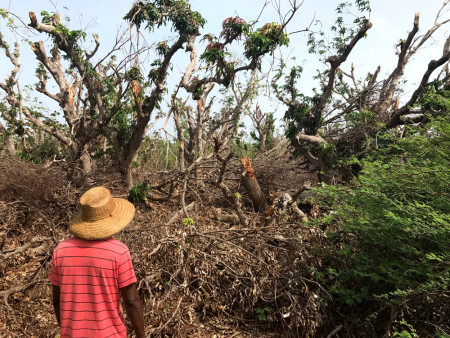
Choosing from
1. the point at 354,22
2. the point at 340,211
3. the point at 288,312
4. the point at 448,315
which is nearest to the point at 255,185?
the point at 340,211

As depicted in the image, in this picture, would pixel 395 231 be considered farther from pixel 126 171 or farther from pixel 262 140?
pixel 262 140

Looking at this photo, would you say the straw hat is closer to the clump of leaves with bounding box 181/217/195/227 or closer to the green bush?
the clump of leaves with bounding box 181/217/195/227

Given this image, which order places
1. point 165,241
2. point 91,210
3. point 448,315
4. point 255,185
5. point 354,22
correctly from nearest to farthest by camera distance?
point 91,210
point 448,315
point 165,241
point 255,185
point 354,22

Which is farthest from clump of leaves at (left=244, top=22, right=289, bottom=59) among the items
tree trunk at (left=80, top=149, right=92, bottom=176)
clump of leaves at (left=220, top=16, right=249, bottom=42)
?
tree trunk at (left=80, top=149, right=92, bottom=176)

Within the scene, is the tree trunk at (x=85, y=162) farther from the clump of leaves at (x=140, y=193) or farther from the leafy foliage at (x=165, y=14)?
the leafy foliage at (x=165, y=14)

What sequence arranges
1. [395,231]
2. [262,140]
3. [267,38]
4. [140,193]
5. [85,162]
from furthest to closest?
1. [262,140]
2. [85,162]
3. [140,193]
4. [267,38]
5. [395,231]

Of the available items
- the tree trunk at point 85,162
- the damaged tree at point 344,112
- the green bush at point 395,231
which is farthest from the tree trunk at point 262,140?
the green bush at point 395,231

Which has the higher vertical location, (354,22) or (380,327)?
(354,22)

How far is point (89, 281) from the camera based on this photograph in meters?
1.62

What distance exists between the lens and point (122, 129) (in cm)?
799

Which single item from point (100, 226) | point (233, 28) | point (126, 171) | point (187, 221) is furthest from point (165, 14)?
point (100, 226)

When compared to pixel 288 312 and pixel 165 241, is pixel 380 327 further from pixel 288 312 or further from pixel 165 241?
pixel 165 241

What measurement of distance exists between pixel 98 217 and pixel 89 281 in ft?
1.15

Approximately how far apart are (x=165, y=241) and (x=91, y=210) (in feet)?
6.96
